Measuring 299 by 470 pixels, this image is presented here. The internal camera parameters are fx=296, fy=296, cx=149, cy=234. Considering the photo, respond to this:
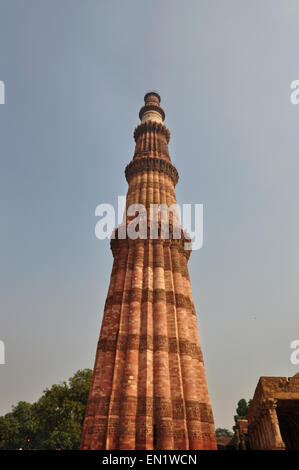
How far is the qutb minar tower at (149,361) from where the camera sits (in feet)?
39.4

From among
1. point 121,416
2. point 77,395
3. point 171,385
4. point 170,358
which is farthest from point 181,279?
point 77,395

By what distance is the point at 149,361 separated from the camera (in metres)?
13.9

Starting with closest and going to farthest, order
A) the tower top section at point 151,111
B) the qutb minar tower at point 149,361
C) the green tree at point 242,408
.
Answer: the qutb minar tower at point 149,361
the tower top section at point 151,111
the green tree at point 242,408

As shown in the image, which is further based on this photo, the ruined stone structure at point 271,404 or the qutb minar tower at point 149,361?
the ruined stone structure at point 271,404

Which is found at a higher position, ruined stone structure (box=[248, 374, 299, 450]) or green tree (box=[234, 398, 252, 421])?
green tree (box=[234, 398, 252, 421])

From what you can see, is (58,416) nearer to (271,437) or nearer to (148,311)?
(148,311)

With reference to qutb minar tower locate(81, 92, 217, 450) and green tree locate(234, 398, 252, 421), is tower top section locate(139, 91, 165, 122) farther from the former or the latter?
green tree locate(234, 398, 252, 421)

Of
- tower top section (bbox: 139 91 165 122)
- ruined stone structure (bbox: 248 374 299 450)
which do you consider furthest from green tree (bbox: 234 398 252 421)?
tower top section (bbox: 139 91 165 122)

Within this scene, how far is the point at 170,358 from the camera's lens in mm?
14250

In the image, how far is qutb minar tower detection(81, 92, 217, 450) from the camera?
1200cm

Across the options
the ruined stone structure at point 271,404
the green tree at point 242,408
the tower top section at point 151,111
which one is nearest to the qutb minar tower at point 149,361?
the ruined stone structure at point 271,404

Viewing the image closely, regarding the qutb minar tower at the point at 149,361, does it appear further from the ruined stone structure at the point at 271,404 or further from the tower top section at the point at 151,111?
the tower top section at the point at 151,111

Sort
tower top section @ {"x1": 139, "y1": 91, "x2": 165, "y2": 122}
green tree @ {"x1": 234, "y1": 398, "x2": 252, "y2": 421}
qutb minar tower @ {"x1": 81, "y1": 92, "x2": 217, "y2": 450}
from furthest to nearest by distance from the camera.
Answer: green tree @ {"x1": 234, "y1": 398, "x2": 252, "y2": 421}
tower top section @ {"x1": 139, "y1": 91, "x2": 165, "y2": 122}
qutb minar tower @ {"x1": 81, "y1": 92, "x2": 217, "y2": 450}
